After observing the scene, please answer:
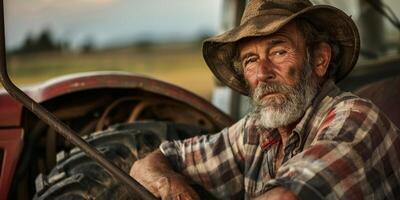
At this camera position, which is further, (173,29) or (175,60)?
(173,29)

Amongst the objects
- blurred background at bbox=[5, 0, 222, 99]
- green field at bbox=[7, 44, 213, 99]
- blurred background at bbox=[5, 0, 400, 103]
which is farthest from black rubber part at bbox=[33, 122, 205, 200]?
blurred background at bbox=[5, 0, 222, 99]

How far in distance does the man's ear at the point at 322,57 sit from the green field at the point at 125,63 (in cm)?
1291

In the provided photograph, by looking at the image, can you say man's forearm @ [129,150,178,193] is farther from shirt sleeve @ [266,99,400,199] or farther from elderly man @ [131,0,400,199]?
shirt sleeve @ [266,99,400,199]

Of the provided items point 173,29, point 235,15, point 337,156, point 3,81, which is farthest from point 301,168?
point 173,29

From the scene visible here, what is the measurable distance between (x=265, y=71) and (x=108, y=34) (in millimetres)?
20477

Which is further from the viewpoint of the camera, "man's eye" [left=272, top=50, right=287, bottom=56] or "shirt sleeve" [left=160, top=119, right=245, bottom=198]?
"shirt sleeve" [left=160, top=119, right=245, bottom=198]

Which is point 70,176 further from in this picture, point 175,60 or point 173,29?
point 173,29

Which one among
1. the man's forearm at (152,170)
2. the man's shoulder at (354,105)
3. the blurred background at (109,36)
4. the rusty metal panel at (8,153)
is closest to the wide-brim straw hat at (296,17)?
the man's shoulder at (354,105)

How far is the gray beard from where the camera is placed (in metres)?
3.01

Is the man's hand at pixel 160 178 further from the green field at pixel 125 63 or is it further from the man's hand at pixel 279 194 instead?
the green field at pixel 125 63

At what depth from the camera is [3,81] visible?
261 cm

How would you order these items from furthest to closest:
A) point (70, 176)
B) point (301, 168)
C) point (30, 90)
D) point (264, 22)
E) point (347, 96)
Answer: point (30, 90) < point (70, 176) < point (264, 22) < point (347, 96) < point (301, 168)

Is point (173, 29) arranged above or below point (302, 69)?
below

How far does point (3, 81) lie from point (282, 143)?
114 centimetres
